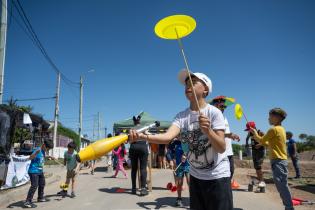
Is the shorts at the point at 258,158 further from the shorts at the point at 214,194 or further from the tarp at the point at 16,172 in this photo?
the tarp at the point at 16,172

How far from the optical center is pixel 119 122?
50.2 ft

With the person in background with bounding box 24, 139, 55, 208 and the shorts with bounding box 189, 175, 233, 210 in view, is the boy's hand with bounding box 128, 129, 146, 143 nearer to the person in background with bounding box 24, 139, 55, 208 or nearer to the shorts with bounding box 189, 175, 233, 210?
the shorts with bounding box 189, 175, 233, 210

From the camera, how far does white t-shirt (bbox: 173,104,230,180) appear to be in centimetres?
276

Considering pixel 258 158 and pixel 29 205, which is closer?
pixel 29 205

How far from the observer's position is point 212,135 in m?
2.49

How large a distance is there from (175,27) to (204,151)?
1.38 m

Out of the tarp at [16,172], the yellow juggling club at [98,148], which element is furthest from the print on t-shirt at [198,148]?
the tarp at [16,172]

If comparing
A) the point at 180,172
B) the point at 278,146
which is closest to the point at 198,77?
the point at 278,146

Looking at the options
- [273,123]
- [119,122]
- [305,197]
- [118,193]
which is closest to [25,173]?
[118,193]

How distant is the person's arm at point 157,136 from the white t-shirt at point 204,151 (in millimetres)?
118

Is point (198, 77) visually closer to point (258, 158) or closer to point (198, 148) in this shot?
point (198, 148)

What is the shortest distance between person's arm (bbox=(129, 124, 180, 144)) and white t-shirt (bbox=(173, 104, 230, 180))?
0.12 m

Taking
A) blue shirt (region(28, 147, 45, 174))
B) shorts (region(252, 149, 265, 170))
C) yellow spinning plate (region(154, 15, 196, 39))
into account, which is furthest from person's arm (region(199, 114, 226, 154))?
shorts (region(252, 149, 265, 170))

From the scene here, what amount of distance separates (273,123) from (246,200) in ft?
7.87
